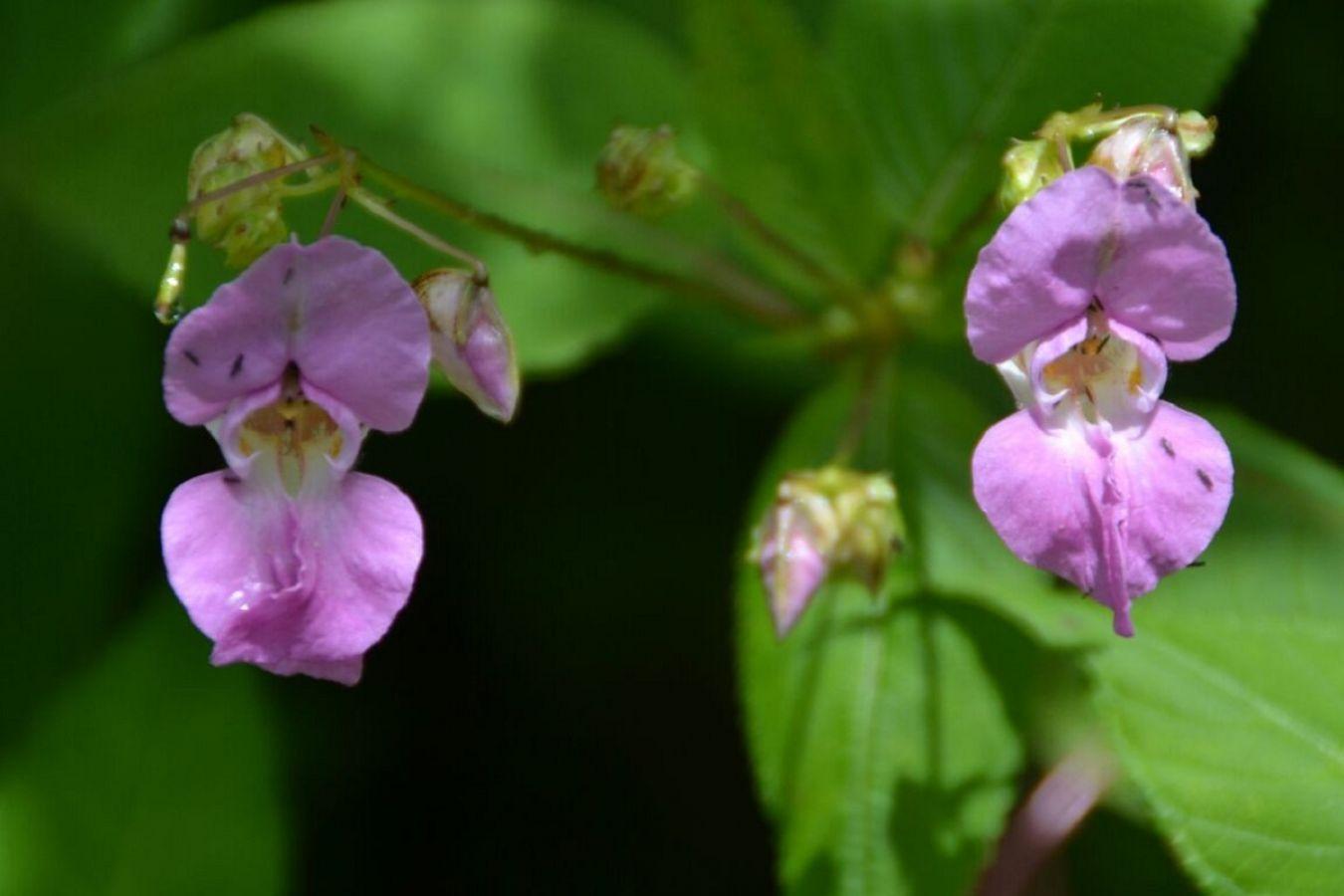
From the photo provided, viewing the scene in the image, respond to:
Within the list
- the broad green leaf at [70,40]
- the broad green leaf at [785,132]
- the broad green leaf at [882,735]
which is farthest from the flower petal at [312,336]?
the broad green leaf at [70,40]

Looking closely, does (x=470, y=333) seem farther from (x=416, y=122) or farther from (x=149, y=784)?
(x=149, y=784)

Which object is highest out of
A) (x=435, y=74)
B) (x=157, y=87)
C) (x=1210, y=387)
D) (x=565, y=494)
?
(x=157, y=87)

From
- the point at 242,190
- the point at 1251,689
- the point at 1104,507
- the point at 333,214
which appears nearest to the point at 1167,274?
the point at 1104,507

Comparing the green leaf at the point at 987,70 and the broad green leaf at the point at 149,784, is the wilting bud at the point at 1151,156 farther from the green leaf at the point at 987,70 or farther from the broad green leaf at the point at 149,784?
the broad green leaf at the point at 149,784

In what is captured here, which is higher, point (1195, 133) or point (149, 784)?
point (1195, 133)

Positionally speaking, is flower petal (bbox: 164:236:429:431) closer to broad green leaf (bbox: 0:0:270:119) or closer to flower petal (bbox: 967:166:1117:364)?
flower petal (bbox: 967:166:1117:364)

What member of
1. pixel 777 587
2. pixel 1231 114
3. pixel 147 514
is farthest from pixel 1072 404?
pixel 147 514

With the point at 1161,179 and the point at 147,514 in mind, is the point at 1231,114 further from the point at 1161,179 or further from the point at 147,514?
the point at 147,514
